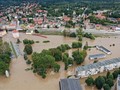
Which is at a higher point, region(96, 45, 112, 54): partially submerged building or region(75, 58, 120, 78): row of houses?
region(75, 58, 120, 78): row of houses

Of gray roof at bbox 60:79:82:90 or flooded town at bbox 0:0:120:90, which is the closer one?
gray roof at bbox 60:79:82:90

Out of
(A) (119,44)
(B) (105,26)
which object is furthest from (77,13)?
(A) (119,44)

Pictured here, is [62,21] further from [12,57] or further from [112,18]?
[12,57]

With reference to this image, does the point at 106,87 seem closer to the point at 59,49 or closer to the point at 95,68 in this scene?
the point at 95,68

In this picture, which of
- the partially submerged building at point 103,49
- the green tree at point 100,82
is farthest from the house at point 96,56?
the green tree at point 100,82

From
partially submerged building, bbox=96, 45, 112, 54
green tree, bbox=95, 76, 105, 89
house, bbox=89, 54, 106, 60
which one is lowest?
partially submerged building, bbox=96, 45, 112, 54

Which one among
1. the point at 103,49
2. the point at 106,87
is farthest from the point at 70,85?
the point at 103,49

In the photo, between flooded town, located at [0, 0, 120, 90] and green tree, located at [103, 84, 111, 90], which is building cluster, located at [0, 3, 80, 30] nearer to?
flooded town, located at [0, 0, 120, 90]

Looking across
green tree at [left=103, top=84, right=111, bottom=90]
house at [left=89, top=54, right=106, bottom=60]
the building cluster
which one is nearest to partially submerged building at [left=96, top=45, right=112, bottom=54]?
house at [left=89, top=54, right=106, bottom=60]

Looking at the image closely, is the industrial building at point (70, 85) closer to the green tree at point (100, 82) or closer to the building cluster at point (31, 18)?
the green tree at point (100, 82)
